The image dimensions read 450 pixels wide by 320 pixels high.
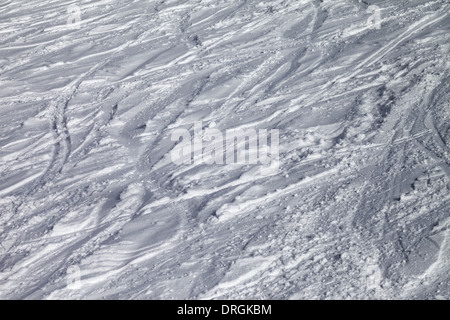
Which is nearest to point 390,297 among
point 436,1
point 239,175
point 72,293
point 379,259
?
point 379,259

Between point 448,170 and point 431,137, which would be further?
point 431,137

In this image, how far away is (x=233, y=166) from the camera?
13.5 feet

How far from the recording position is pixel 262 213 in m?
3.62

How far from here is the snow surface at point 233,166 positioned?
3.22 metres

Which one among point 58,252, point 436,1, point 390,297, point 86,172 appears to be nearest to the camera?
point 390,297

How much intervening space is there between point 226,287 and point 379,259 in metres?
0.87

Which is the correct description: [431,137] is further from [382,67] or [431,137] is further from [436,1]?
[436,1]

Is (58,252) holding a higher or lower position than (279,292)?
higher

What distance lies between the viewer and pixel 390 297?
2.88m

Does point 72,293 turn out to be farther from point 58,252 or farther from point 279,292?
point 279,292

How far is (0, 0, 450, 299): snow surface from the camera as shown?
127 inches

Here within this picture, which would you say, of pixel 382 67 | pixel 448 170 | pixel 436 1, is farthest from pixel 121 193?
pixel 436 1

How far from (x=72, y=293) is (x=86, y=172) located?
1.30 metres

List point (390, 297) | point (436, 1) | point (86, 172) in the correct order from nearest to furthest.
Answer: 1. point (390, 297)
2. point (86, 172)
3. point (436, 1)
